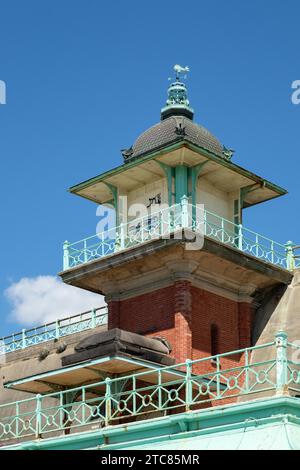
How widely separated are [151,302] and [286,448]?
40.1 ft

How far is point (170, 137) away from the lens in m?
32.8

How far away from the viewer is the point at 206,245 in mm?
29766

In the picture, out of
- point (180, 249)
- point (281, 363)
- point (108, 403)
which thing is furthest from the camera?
point (180, 249)

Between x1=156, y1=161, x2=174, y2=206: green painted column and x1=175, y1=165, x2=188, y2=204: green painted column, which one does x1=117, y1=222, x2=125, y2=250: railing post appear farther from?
x1=175, y1=165, x2=188, y2=204: green painted column

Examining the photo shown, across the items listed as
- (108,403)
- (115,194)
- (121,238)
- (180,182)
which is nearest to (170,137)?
(180,182)

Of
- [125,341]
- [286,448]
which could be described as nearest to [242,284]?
[125,341]

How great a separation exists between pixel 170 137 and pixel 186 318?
20.5 ft

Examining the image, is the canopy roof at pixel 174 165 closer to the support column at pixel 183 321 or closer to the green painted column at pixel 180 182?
the green painted column at pixel 180 182

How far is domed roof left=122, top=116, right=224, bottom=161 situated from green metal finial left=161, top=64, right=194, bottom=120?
35 cm

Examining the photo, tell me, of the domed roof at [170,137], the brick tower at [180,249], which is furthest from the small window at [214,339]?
the domed roof at [170,137]

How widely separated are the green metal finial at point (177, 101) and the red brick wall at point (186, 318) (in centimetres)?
651

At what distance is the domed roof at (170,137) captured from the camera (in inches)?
1292

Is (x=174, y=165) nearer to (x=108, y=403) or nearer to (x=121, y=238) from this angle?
(x=121, y=238)

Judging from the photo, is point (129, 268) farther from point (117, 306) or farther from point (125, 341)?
point (125, 341)
